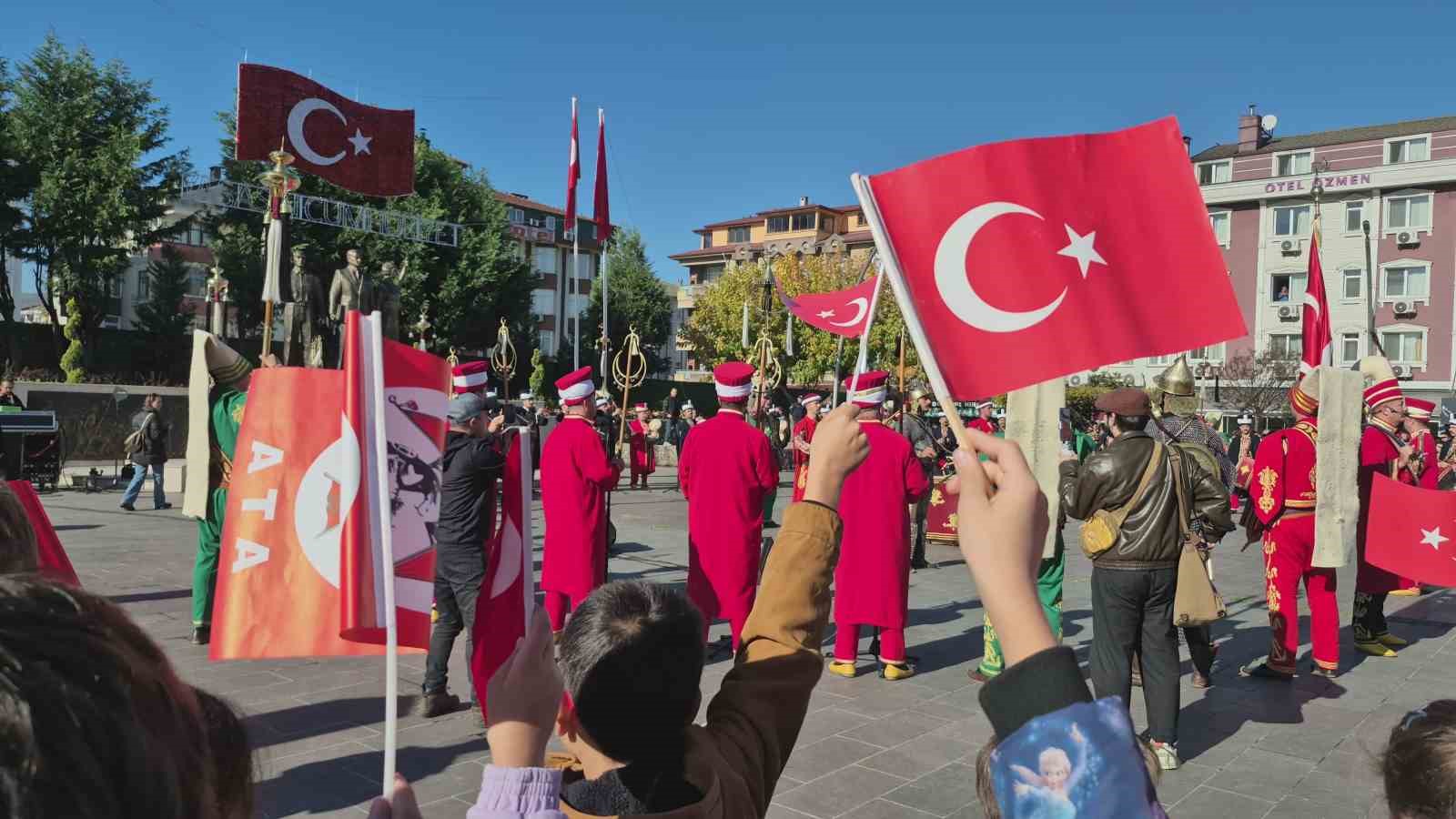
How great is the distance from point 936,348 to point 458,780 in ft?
10.9

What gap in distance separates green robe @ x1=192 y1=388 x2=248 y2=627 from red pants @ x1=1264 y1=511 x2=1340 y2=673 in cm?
656

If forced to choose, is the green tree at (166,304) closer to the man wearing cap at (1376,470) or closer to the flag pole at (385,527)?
the man wearing cap at (1376,470)

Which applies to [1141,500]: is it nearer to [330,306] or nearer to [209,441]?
[209,441]

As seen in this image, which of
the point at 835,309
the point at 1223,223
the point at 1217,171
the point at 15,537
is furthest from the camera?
the point at 1217,171

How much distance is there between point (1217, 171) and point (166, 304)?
50.2m

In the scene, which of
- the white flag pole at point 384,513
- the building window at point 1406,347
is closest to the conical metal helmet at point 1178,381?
the white flag pole at point 384,513

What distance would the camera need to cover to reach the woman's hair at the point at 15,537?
177cm

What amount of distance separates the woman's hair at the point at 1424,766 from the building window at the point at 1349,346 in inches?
2110

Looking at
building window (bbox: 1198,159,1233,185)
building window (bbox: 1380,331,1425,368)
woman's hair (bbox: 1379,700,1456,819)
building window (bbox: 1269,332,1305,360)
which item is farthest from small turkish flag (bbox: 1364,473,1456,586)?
building window (bbox: 1198,159,1233,185)

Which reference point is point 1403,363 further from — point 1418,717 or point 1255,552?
point 1418,717

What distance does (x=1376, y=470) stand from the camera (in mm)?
7441

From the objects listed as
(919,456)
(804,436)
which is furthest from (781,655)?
(919,456)

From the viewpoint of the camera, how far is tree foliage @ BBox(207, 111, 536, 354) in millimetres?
36031

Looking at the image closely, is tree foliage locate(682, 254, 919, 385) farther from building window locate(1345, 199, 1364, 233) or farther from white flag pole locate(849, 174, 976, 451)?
white flag pole locate(849, 174, 976, 451)
